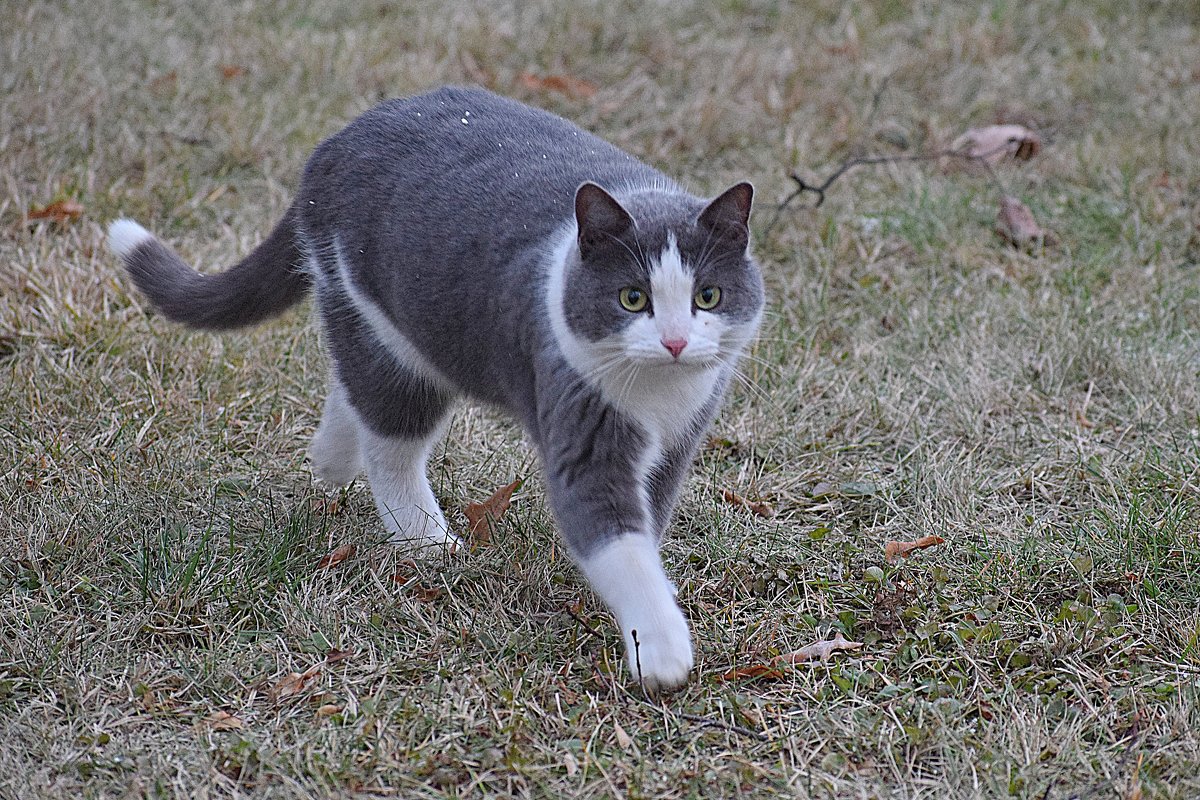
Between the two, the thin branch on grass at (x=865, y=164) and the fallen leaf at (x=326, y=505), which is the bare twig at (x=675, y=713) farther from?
the thin branch on grass at (x=865, y=164)

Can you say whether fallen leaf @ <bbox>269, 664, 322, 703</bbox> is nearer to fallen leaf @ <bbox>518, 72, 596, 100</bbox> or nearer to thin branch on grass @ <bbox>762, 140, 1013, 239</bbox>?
thin branch on grass @ <bbox>762, 140, 1013, 239</bbox>

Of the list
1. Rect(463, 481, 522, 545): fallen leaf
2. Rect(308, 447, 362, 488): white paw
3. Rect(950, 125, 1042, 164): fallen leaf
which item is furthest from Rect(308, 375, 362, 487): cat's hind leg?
Rect(950, 125, 1042, 164): fallen leaf

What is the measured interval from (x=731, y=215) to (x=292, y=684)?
119cm

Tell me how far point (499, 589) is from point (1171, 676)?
1317 mm

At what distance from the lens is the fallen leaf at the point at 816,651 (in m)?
2.50

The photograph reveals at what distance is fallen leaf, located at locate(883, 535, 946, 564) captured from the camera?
2865 millimetres

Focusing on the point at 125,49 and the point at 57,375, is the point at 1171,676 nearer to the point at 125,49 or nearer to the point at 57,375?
the point at 57,375

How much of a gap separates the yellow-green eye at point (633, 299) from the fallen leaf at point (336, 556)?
0.91 metres

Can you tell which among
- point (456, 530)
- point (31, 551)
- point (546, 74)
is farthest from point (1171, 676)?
point (546, 74)

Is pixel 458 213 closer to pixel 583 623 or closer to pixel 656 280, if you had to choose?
pixel 656 280

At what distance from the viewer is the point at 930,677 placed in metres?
2.47

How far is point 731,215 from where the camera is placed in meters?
2.43

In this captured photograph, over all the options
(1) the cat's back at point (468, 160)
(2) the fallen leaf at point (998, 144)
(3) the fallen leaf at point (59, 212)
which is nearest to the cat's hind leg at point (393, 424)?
(1) the cat's back at point (468, 160)

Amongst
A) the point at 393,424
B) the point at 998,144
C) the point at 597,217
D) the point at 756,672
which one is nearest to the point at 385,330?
the point at 393,424
